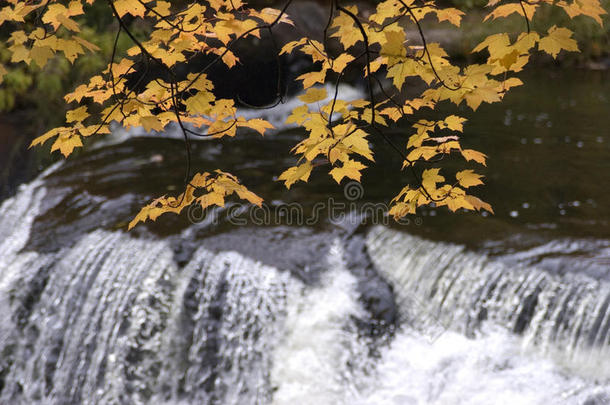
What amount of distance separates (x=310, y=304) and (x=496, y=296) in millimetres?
1329

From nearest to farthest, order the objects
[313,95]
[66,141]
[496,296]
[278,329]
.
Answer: [313,95] → [66,141] → [496,296] → [278,329]

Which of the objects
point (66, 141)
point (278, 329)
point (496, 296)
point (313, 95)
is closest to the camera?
point (313, 95)

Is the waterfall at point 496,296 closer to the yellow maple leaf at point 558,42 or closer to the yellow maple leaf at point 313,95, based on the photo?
the yellow maple leaf at point 558,42

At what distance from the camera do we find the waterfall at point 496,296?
3693 mm

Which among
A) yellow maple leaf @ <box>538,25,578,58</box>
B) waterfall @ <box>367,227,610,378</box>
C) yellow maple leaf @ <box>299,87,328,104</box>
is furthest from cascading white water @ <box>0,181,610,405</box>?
yellow maple leaf @ <box>299,87,328,104</box>

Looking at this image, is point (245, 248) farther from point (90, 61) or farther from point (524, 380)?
point (90, 61)

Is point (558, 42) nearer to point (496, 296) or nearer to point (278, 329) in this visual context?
point (496, 296)

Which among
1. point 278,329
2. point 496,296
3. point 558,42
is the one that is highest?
point 558,42

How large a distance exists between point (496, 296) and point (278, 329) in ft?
5.15

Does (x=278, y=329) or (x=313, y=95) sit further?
(x=278, y=329)

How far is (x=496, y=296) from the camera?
4.03 meters

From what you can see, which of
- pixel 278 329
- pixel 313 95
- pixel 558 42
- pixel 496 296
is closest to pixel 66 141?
pixel 313 95

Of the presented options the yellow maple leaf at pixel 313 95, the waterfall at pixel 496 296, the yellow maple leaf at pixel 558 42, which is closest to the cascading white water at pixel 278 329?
the waterfall at pixel 496 296

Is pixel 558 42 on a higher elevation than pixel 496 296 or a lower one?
higher
